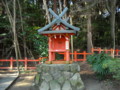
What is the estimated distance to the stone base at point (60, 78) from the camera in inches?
225

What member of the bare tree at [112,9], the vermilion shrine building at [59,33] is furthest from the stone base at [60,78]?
the bare tree at [112,9]

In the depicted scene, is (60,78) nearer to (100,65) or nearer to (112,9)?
(100,65)

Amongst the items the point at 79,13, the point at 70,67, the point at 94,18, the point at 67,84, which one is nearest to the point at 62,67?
the point at 70,67

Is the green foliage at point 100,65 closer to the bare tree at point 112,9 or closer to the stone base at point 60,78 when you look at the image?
the stone base at point 60,78

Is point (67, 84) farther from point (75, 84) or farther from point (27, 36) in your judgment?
point (27, 36)

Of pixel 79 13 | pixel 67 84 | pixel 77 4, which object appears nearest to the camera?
pixel 67 84

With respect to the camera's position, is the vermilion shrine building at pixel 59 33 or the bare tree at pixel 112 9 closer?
the vermilion shrine building at pixel 59 33

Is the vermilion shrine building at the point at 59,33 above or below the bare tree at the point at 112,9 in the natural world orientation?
below

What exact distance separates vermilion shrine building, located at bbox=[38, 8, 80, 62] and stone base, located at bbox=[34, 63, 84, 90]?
18.7 inches

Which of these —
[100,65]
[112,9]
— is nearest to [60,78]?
[100,65]

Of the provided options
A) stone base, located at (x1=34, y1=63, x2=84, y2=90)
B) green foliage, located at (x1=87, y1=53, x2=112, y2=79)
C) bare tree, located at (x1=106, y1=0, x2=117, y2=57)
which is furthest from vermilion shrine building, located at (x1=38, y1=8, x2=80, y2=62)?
bare tree, located at (x1=106, y1=0, x2=117, y2=57)

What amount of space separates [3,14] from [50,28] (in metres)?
6.33

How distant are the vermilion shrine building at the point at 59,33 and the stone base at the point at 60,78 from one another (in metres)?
0.47

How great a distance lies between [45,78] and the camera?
229 inches
